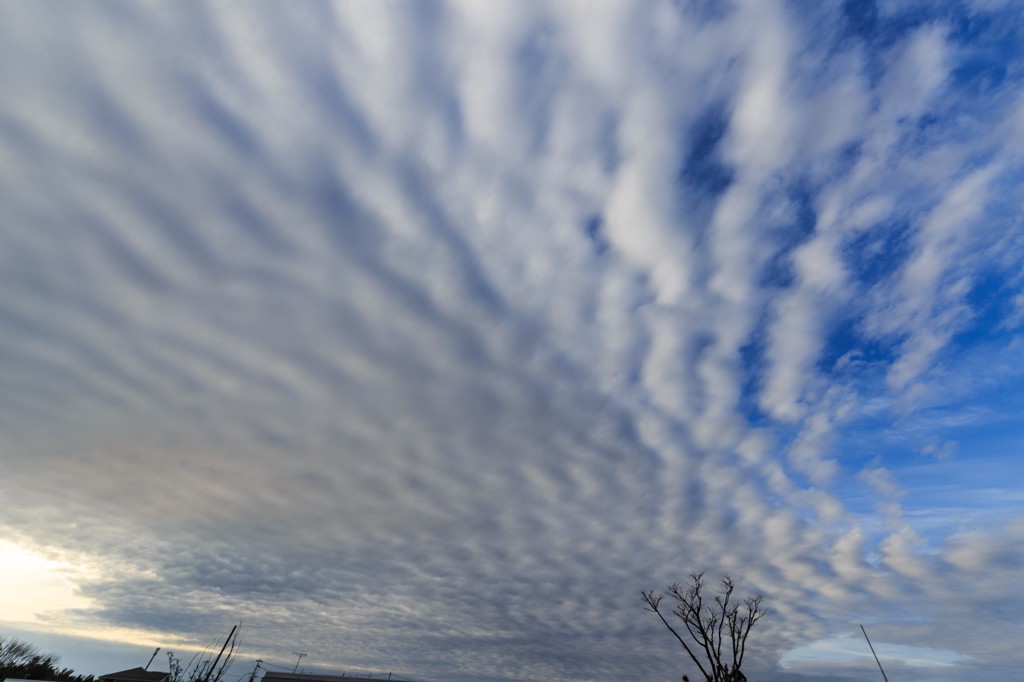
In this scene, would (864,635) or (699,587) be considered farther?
(864,635)

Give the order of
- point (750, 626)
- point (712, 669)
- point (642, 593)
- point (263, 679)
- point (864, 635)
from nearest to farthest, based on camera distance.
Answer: point (712, 669), point (750, 626), point (642, 593), point (864, 635), point (263, 679)

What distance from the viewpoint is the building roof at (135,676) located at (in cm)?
8250

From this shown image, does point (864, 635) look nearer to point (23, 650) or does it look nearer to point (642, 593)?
point (642, 593)

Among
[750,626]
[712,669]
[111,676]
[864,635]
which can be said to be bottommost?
[111,676]

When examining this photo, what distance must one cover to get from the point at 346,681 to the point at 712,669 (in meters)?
60.5

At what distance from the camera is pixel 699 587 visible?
150ft

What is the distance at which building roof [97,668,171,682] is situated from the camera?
8250cm

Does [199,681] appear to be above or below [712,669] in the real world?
below

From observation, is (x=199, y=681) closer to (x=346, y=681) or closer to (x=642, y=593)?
(x=346, y=681)

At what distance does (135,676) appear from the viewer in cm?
8538

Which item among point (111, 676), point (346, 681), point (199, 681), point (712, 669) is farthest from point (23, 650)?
point (712, 669)

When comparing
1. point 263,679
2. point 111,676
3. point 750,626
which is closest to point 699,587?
point 750,626

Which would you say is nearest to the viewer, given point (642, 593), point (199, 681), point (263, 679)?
point (642, 593)

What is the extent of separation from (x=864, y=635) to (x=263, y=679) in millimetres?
85713
